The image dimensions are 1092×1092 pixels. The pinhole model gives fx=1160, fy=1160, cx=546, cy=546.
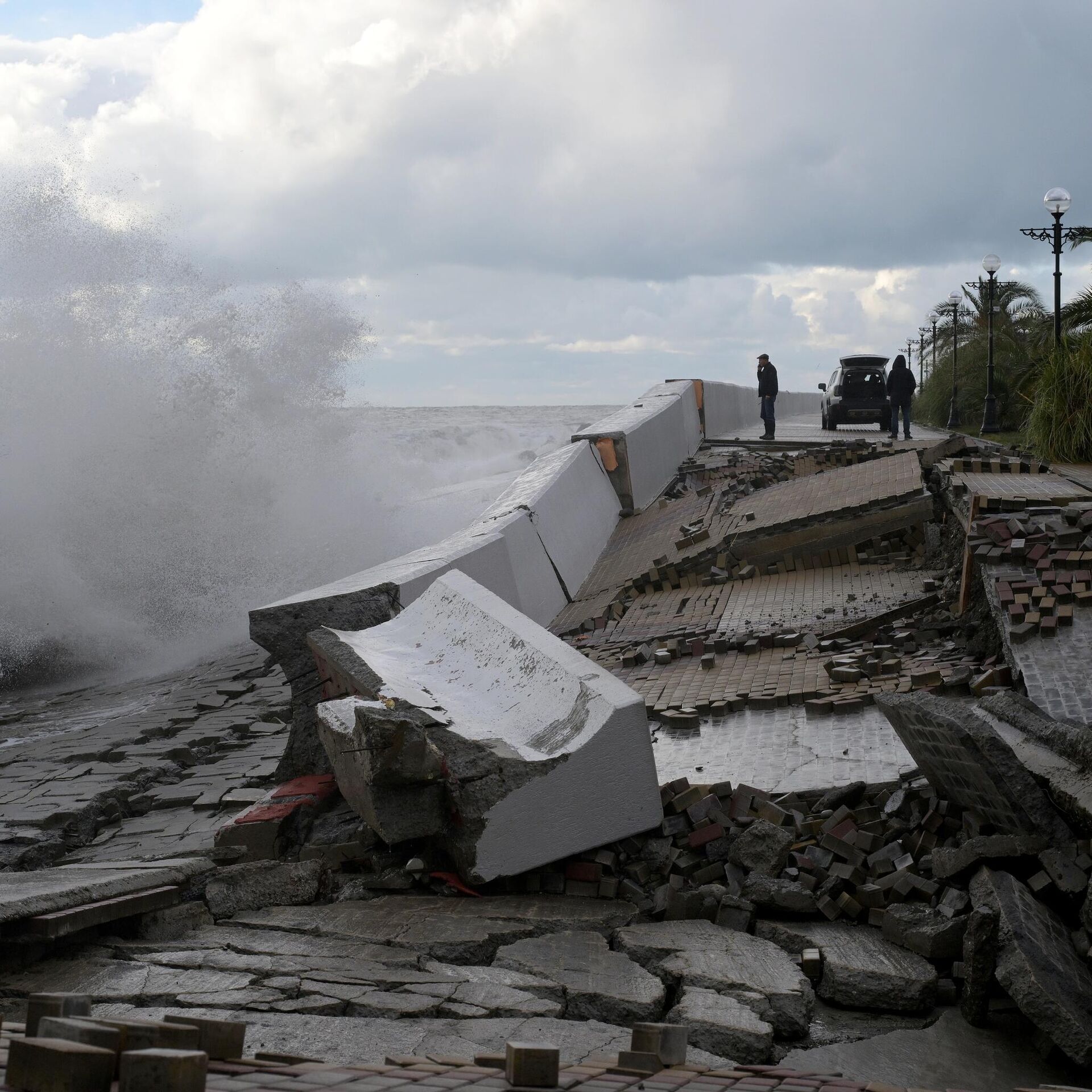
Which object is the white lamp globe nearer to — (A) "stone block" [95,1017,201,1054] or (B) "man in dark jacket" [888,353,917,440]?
(B) "man in dark jacket" [888,353,917,440]

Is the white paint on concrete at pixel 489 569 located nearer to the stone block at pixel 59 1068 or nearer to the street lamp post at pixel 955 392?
the stone block at pixel 59 1068

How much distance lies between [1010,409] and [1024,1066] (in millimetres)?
34837

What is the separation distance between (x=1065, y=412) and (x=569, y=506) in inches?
260

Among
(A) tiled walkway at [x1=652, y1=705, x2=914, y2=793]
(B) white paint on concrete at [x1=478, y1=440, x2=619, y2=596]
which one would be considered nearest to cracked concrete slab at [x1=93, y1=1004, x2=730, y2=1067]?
(A) tiled walkway at [x1=652, y1=705, x2=914, y2=793]

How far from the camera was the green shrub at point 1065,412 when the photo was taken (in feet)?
43.3

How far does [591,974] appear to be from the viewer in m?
3.61

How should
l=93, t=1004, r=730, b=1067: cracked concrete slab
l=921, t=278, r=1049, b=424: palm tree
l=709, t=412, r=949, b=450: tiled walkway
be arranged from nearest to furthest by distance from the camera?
1. l=93, t=1004, r=730, b=1067: cracked concrete slab
2. l=709, t=412, r=949, b=450: tiled walkway
3. l=921, t=278, r=1049, b=424: palm tree

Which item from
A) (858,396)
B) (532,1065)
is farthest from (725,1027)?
(858,396)

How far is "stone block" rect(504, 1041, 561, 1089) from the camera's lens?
7.14ft

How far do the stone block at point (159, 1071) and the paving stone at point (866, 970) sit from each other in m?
2.35

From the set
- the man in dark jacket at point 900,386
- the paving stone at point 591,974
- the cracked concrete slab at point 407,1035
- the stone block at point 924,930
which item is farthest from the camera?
the man in dark jacket at point 900,386

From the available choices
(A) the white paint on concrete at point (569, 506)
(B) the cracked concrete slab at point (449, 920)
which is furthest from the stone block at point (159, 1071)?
(A) the white paint on concrete at point (569, 506)

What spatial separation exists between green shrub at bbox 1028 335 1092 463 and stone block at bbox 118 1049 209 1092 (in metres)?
13.0

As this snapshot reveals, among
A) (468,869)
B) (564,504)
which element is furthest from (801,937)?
(564,504)
